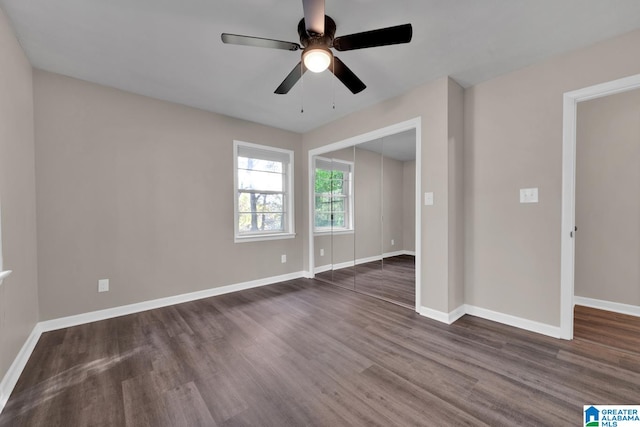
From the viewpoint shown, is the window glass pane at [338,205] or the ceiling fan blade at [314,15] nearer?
the ceiling fan blade at [314,15]

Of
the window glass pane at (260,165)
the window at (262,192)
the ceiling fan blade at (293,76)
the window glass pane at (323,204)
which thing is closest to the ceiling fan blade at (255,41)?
the ceiling fan blade at (293,76)

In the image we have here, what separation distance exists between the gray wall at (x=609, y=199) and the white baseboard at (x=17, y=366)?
5.20 m

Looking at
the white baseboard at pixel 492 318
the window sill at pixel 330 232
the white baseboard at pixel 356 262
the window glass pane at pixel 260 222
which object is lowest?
the white baseboard at pixel 492 318

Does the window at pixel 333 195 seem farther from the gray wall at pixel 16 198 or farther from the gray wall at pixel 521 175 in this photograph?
the gray wall at pixel 16 198

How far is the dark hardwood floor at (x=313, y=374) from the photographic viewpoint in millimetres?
1487

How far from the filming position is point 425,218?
2852 mm

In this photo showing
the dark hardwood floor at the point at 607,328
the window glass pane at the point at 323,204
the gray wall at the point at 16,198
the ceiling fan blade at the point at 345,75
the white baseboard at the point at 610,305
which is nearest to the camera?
the gray wall at the point at 16,198

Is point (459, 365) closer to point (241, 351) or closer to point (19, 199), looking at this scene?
point (241, 351)

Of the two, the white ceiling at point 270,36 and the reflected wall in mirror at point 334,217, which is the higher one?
the white ceiling at point 270,36

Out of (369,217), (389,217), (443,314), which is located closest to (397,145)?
(389,217)

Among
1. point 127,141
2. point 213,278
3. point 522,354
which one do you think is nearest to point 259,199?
point 213,278

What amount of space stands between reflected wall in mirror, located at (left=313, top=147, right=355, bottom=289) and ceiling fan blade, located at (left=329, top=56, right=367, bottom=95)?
5.37ft

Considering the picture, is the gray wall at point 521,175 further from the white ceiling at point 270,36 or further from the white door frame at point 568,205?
the white ceiling at point 270,36

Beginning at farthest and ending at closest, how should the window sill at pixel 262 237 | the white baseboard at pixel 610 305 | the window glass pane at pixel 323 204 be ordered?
the window glass pane at pixel 323 204, the window sill at pixel 262 237, the white baseboard at pixel 610 305
